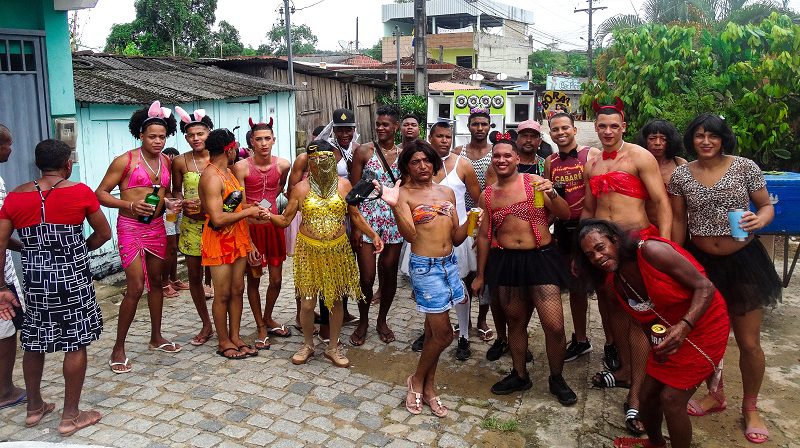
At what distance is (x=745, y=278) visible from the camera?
4.09 meters

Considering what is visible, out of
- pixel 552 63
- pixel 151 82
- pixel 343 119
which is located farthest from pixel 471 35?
pixel 343 119

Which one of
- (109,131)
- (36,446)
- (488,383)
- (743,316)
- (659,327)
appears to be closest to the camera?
(659,327)

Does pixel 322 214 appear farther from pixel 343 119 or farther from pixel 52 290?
pixel 52 290

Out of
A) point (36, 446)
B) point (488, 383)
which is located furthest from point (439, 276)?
point (36, 446)

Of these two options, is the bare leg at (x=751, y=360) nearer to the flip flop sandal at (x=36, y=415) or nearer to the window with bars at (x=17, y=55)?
the flip flop sandal at (x=36, y=415)

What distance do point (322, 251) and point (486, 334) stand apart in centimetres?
179

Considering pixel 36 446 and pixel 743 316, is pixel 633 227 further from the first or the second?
pixel 36 446

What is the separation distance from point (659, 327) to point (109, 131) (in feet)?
23.6

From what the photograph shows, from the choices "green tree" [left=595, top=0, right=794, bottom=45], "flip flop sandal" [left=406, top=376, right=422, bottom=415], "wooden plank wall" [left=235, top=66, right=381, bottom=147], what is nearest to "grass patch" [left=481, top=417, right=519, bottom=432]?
"flip flop sandal" [left=406, top=376, right=422, bottom=415]

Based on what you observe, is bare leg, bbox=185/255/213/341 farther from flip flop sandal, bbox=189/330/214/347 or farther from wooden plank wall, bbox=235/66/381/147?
wooden plank wall, bbox=235/66/381/147

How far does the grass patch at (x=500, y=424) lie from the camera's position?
4192mm

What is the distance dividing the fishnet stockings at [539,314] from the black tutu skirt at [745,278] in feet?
3.40

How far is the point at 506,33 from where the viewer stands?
47.5m

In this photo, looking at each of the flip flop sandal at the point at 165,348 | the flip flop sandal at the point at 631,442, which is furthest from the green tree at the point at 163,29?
the flip flop sandal at the point at 631,442
